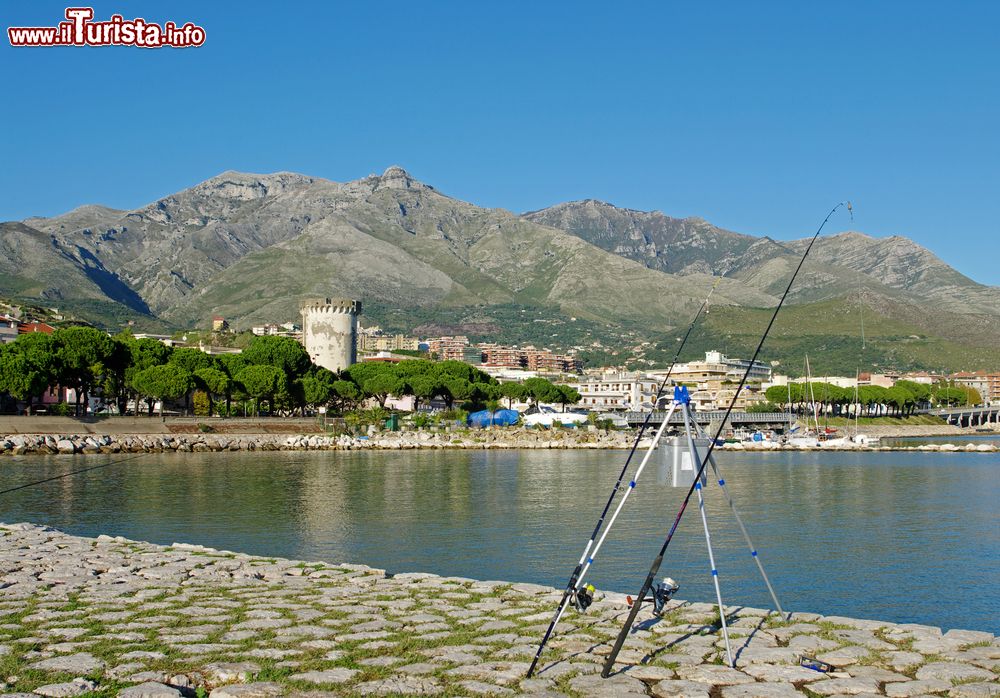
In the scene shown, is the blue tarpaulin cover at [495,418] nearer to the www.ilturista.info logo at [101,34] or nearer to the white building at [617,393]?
the white building at [617,393]

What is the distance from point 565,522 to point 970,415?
132983mm

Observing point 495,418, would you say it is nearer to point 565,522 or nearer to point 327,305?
point 327,305

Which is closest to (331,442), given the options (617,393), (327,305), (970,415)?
(327,305)

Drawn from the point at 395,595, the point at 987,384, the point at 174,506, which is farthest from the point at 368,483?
the point at 987,384

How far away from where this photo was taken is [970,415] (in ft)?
462

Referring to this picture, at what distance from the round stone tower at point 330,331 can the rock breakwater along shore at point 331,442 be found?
18.9 metres

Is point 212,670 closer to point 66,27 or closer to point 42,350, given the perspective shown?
point 66,27

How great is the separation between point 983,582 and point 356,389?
7086 centimetres

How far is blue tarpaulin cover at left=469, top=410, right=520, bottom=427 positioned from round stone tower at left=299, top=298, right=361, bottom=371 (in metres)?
13.3

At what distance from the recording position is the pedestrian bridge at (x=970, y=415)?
133 m

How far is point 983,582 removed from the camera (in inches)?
680

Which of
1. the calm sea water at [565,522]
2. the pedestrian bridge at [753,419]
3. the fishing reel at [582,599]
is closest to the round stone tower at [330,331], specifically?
the pedestrian bridge at [753,419]

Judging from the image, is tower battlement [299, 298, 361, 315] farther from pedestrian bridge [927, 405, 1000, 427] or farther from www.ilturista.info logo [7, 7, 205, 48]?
pedestrian bridge [927, 405, 1000, 427]

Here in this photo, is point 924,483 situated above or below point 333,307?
below
